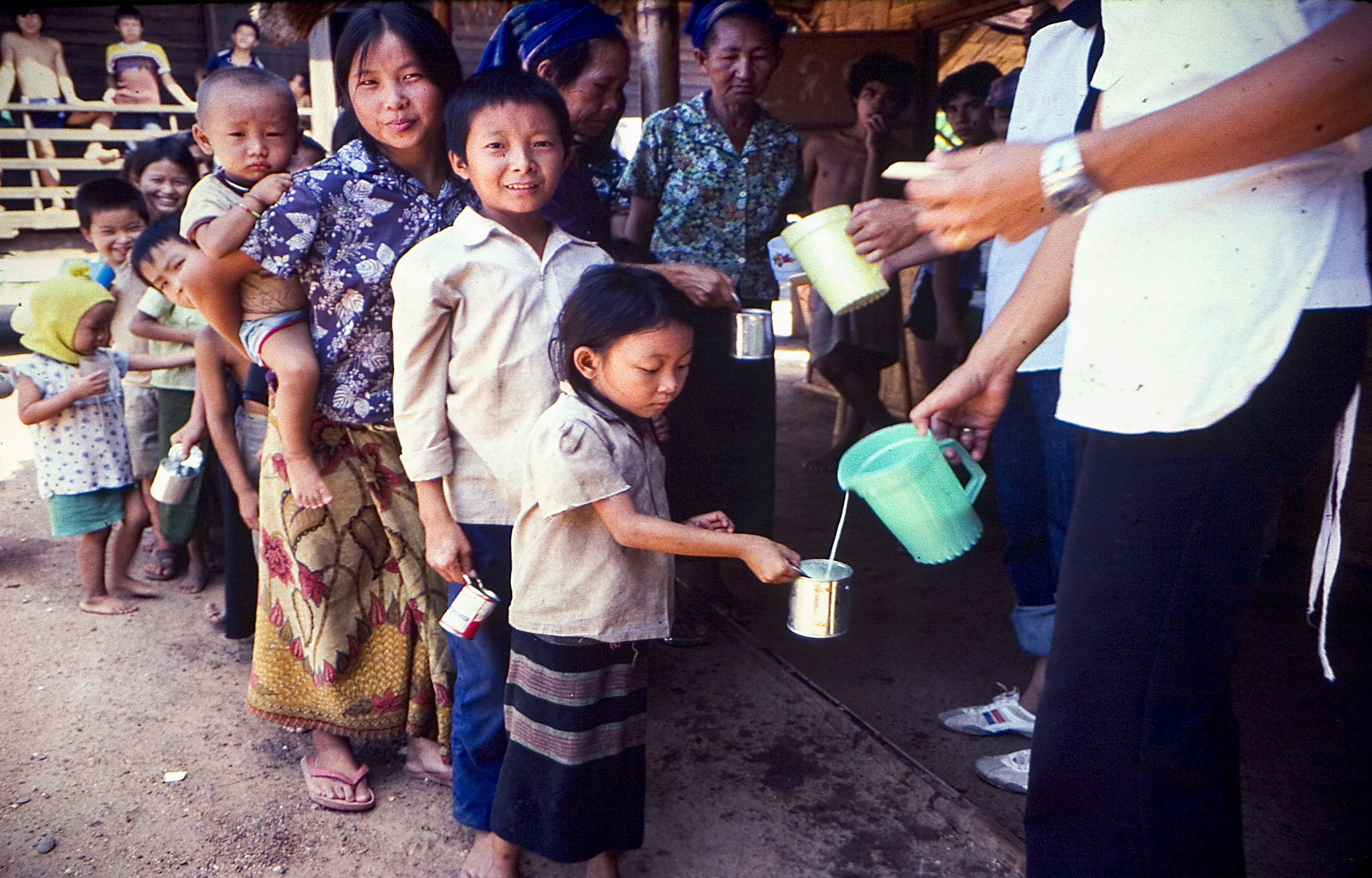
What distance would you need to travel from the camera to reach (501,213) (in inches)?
78.3

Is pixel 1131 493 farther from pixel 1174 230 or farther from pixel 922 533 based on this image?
pixel 922 533

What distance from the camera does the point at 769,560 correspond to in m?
1.63

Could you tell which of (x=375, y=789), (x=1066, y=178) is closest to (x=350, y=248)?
(x=375, y=789)

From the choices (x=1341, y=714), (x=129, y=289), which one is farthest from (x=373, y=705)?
(x=1341, y=714)

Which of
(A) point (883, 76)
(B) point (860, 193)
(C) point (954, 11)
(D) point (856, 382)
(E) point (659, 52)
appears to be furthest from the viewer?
(C) point (954, 11)

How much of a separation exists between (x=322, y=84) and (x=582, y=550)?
546cm

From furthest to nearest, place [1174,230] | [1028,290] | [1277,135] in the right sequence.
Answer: [1028,290] < [1174,230] < [1277,135]

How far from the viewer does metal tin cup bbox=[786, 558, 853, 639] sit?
69.8 inches

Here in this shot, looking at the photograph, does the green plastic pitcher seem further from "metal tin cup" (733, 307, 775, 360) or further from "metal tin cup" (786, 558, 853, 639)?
"metal tin cup" (733, 307, 775, 360)

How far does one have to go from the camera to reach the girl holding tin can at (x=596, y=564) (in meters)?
1.71

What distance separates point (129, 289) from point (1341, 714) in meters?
4.19

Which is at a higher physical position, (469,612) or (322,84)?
(322,84)

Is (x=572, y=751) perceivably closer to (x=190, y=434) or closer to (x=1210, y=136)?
(x=1210, y=136)

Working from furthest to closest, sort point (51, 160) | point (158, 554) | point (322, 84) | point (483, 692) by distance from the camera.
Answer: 1. point (51, 160)
2. point (322, 84)
3. point (158, 554)
4. point (483, 692)
